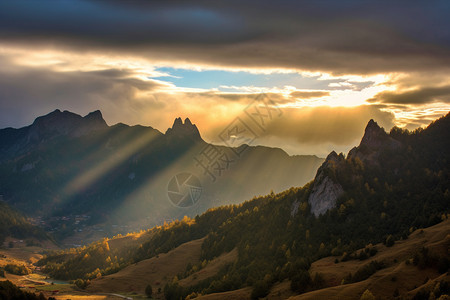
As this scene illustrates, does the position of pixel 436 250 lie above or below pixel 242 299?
above

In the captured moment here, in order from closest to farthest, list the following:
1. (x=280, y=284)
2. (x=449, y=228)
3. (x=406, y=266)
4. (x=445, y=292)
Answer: (x=445, y=292)
(x=406, y=266)
(x=449, y=228)
(x=280, y=284)

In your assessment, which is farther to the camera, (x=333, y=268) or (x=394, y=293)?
(x=333, y=268)

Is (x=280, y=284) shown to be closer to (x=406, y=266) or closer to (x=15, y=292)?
(x=406, y=266)

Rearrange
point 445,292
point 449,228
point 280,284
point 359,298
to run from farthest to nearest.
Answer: point 280,284 < point 449,228 < point 359,298 < point 445,292

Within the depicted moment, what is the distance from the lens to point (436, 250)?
5162 inches

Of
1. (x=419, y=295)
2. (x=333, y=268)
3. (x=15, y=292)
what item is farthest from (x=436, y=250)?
(x=15, y=292)

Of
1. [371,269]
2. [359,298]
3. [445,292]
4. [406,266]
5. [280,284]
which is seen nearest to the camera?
[445,292]

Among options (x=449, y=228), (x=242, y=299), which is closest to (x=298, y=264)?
(x=242, y=299)

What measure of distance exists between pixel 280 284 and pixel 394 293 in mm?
63229

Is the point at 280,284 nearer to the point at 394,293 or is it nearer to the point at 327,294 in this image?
the point at 327,294

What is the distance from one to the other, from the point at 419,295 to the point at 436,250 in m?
33.9

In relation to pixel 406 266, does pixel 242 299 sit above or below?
below

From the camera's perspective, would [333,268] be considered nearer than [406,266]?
No

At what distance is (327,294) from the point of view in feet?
394
